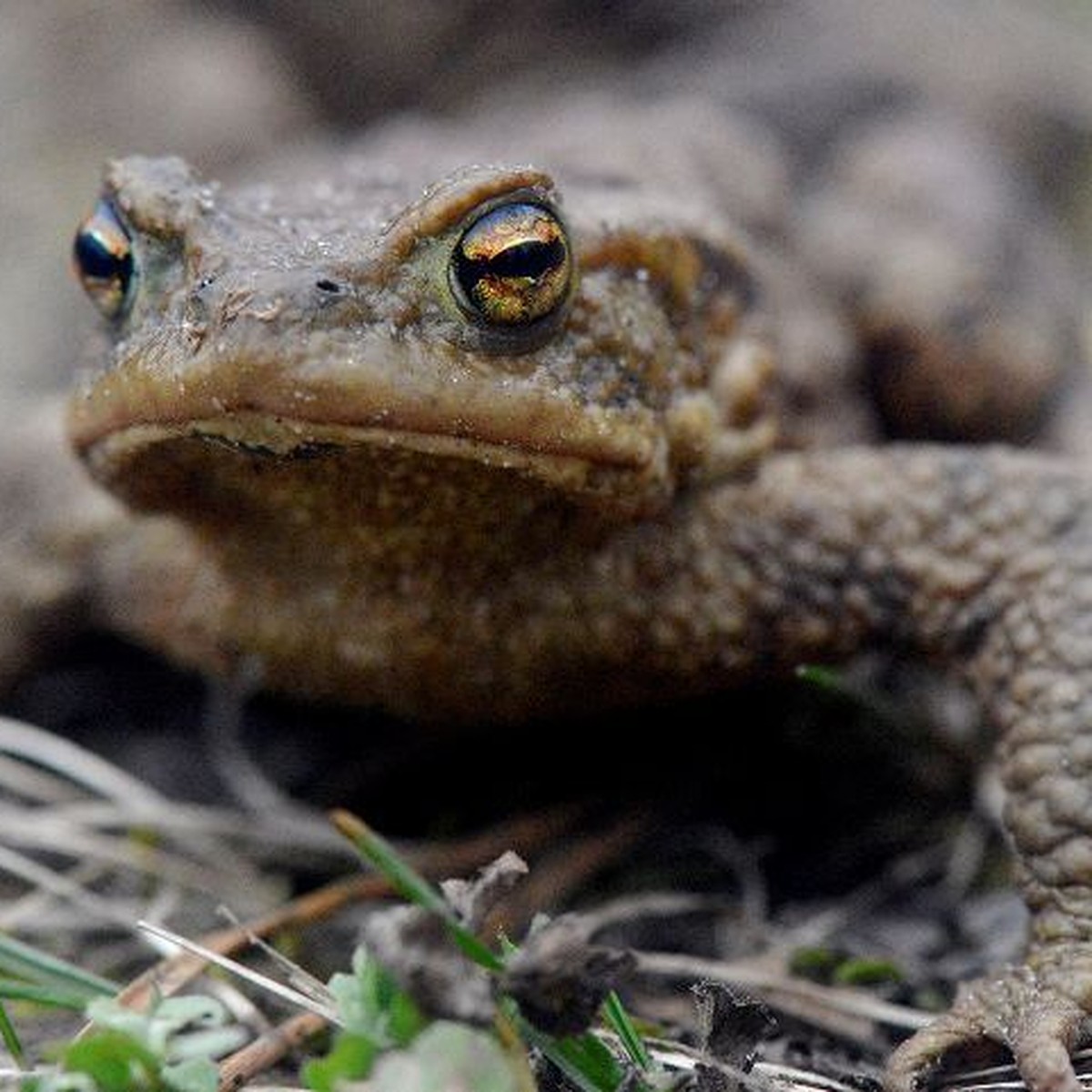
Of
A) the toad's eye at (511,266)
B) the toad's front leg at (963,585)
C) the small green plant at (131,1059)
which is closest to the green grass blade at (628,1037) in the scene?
the small green plant at (131,1059)

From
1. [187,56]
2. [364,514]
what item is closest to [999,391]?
[364,514]

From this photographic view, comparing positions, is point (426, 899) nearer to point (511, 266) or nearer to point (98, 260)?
point (511, 266)

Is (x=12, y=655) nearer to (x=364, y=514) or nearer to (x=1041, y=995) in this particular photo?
(x=364, y=514)

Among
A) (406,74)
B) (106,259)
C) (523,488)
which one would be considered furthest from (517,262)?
(406,74)

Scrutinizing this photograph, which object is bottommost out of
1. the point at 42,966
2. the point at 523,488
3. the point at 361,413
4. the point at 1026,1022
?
the point at 1026,1022

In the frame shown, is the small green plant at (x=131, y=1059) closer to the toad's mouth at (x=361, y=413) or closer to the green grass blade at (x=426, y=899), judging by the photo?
the green grass blade at (x=426, y=899)

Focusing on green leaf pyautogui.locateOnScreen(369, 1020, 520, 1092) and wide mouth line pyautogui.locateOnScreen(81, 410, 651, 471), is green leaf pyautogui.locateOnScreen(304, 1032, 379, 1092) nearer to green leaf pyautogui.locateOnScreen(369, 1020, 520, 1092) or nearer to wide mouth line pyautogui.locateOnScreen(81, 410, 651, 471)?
green leaf pyautogui.locateOnScreen(369, 1020, 520, 1092)
